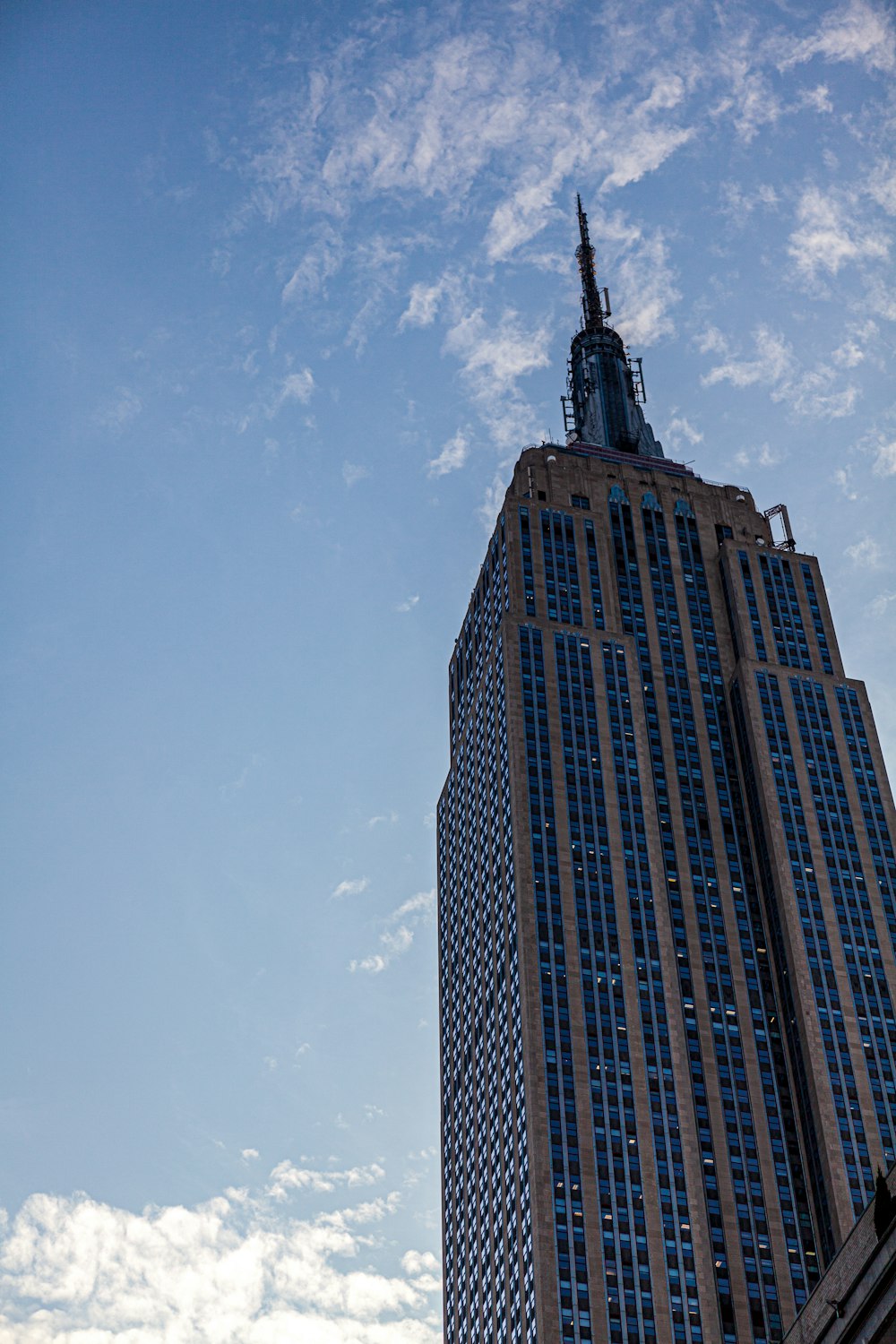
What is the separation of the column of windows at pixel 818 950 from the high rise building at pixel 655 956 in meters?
0.27

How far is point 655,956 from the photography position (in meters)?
159

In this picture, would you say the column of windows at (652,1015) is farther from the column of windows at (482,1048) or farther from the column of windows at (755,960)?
the column of windows at (482,1048)

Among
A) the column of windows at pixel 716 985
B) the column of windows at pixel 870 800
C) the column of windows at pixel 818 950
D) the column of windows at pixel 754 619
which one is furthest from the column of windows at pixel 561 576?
the column of windows at pixel 870 800

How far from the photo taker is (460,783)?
19525 centimetres

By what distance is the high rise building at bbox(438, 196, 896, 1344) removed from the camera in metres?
138

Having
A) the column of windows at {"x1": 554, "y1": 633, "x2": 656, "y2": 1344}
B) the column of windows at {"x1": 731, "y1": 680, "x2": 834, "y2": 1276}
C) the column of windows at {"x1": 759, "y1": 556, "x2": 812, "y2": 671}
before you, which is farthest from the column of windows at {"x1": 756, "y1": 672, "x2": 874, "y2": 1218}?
the column of windows at {"x1": 554, "y1": 633, "x2": 656, "y2": 1344}

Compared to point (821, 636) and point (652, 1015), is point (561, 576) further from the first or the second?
point (652, 1015)

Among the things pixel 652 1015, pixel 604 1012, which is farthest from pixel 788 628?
pixel 604 1012

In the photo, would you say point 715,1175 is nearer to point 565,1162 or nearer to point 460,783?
point 565,1162

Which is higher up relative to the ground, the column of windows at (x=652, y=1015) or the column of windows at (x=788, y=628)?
the column of windows at (x=788, y=628)

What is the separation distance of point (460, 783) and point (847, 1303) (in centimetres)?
13820

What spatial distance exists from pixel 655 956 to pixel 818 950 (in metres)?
17.4

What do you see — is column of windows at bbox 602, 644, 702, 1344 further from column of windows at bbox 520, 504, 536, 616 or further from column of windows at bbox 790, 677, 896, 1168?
column of windows at bbox 790, 677, 896, 1168

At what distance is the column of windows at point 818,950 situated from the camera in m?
145
